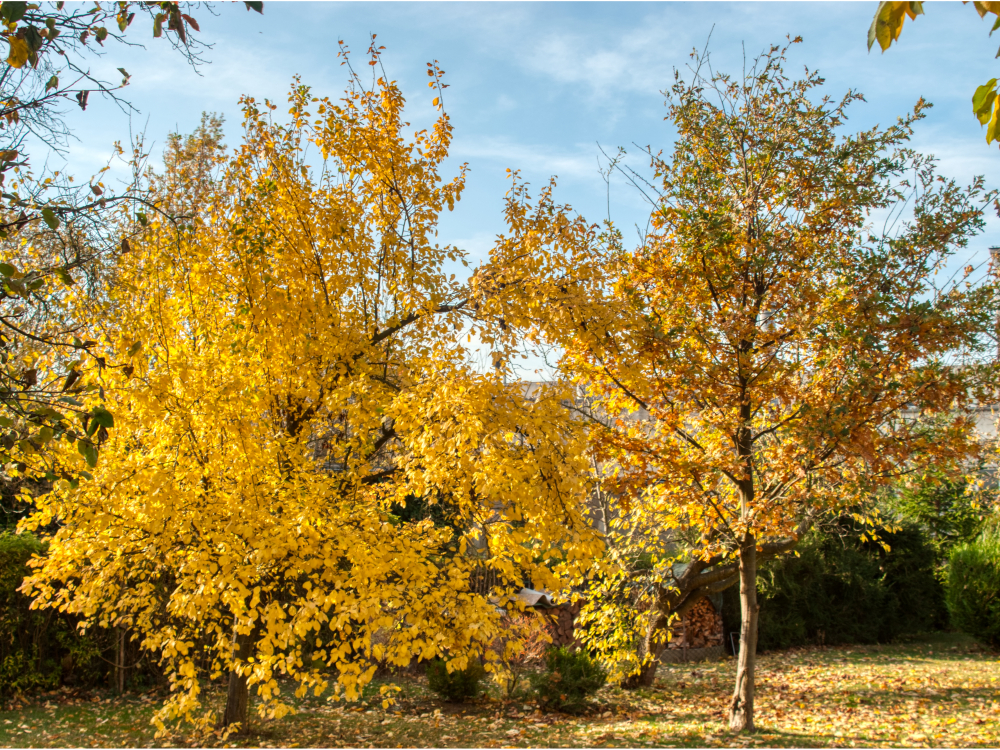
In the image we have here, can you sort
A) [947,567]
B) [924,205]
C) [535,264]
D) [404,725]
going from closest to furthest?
[535,264], [924,205], [404,725], [947,567]

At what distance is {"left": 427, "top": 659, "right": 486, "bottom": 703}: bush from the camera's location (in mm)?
8656

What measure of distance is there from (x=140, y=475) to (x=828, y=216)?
6.68 metres

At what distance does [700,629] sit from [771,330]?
8134 mm

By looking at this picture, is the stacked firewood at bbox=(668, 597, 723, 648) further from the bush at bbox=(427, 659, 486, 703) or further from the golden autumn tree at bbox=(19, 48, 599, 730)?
the golden autumn tree at bbox=(19, 48, 599, 730)

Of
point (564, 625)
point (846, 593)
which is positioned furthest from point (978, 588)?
point (564, 625)

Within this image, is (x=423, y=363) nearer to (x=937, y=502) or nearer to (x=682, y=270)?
(x=682, y=270)

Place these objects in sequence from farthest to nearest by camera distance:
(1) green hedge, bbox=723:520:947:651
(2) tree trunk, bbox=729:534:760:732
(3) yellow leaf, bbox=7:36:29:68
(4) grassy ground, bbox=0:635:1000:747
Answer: (1) green hedge, bbox=723:520:947:651, (2) tree trunk, bbox=729:534:760:732, (4) grassy ground, bbox=0:635:1000:747, (3) yellow leaf, bbox=7:36:29:68

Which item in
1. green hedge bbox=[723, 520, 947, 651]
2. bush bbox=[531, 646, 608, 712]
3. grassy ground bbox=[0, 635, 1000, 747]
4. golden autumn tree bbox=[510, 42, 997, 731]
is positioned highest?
golden autumn tree bbox=[510, 42, 997, 731]

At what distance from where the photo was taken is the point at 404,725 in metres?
7.66

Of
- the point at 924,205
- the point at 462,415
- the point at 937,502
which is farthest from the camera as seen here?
the point at 937,502

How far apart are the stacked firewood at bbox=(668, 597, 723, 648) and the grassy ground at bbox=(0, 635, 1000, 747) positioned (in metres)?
2.03

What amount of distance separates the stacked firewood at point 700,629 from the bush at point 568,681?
4.79 meters

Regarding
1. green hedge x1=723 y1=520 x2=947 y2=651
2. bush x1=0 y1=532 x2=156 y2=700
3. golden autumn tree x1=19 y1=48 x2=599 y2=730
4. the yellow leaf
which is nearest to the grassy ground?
bush x1=0 y1=532 x2=156 y2=700

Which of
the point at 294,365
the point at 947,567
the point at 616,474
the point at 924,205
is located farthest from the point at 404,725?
the point at 947,567
